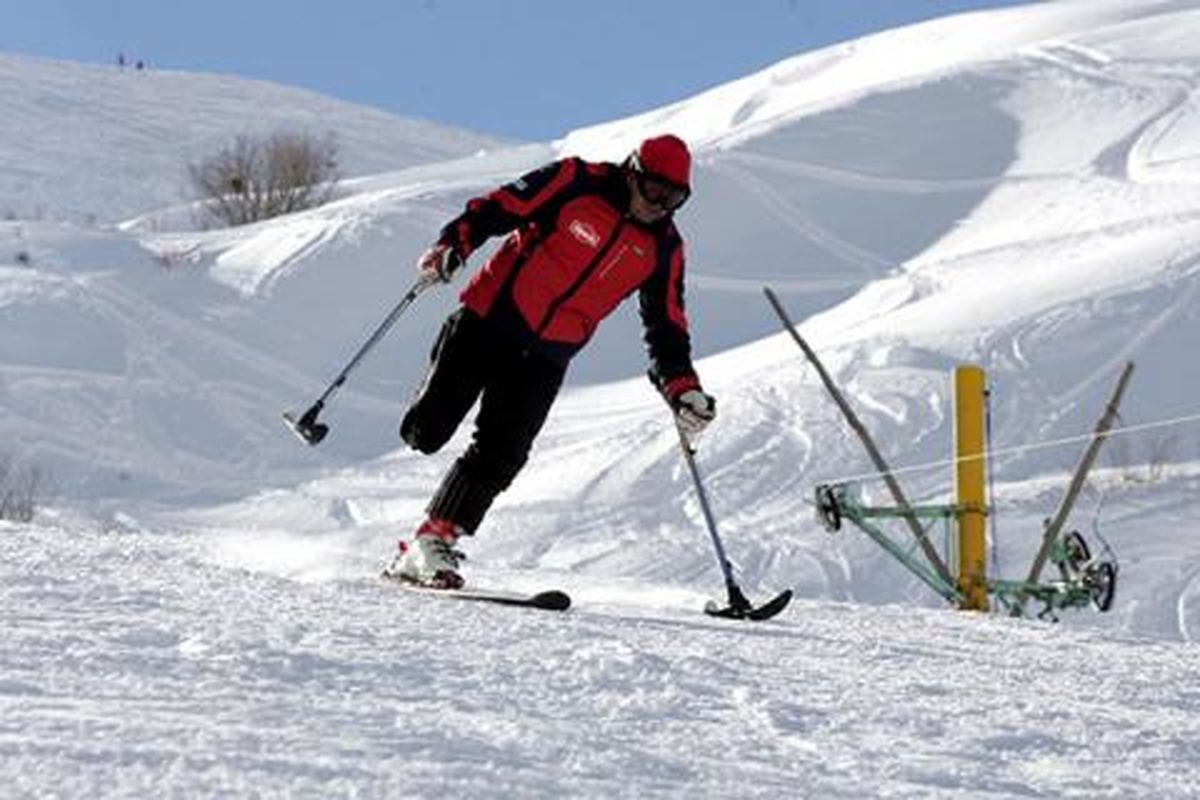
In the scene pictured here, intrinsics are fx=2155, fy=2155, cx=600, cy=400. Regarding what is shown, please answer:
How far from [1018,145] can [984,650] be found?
24660 millimetres

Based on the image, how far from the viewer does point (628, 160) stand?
19.0 ft

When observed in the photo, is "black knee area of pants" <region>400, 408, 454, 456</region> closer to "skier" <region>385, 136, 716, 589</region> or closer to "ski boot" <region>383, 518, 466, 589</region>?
"skier" <region>385, 136, 716, 589</region>

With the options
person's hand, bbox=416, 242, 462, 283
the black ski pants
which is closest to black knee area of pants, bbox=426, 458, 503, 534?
the black ski pants

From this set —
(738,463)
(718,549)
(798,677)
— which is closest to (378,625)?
(798,677)

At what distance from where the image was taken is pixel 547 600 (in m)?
5.32

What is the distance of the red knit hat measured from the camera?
562 cm

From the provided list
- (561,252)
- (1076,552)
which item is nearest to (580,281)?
(561,252)

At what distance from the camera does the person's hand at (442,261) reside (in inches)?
228

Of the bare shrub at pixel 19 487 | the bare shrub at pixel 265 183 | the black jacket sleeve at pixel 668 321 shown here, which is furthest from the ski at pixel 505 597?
the bare shrub at pixel 265 183

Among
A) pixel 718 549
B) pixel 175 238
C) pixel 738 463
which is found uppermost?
pixel 718 549

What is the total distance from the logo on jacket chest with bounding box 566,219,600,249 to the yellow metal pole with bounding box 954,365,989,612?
3.79m

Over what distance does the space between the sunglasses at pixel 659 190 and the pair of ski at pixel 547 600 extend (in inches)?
42.0

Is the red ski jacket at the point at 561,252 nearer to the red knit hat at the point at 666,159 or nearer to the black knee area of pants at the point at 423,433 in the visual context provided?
the red knit hat at the point at 666,159

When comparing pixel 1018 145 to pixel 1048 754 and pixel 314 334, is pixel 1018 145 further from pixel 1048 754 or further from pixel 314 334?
pixel 1048 754
